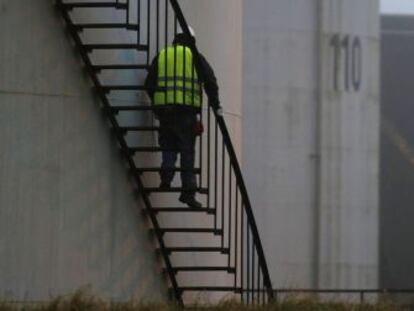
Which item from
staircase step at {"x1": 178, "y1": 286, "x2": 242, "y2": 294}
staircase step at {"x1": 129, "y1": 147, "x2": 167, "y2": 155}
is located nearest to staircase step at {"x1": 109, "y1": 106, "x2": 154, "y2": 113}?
staircase step at {"x1": 129, "y1": 147, "x2": 167, "y2": 155}

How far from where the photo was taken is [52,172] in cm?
1441

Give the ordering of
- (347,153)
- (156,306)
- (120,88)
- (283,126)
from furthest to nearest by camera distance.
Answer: (347,153), (283,126), (120,88), (156,306)

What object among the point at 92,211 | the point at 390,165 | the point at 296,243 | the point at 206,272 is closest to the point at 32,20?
the point at 92,211

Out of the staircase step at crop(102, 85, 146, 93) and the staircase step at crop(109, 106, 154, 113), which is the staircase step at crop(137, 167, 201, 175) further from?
the staircase step at crop(102, 85, 146, 93)

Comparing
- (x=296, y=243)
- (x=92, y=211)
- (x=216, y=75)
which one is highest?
(x=216, y=75)

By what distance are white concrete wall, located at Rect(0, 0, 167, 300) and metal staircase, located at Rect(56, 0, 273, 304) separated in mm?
190

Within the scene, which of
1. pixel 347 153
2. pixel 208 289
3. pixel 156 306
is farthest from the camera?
pixel 347 153

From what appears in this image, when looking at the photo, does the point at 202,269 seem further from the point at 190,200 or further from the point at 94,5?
the point at 94,5

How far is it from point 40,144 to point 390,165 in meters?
19.3

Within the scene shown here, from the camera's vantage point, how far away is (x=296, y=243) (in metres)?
29.5

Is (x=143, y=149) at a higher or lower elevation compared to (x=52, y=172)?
higher

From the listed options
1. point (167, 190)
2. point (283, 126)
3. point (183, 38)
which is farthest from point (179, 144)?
point (283, 126)

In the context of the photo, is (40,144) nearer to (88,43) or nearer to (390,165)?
(88,43)

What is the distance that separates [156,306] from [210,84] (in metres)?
3.63
